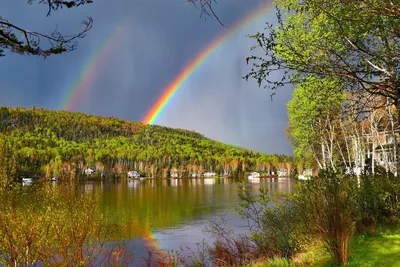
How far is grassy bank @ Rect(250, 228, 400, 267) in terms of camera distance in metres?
7.13

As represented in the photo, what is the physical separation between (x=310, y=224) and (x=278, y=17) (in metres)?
4.85

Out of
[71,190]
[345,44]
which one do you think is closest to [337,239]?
[345,44]

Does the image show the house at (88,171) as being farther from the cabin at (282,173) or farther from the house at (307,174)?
the house at (307,174)

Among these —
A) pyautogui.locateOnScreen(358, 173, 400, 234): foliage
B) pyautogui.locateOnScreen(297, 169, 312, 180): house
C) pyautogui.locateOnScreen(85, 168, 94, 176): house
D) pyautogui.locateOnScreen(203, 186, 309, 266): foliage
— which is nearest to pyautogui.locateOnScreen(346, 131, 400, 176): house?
pyautogui.locateOnScreen(297, 169, 312, 180): house

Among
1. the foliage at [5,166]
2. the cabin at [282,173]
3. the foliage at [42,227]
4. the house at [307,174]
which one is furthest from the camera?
the cabin at [282,173]

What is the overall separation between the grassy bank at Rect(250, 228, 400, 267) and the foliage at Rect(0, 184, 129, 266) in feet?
15.3

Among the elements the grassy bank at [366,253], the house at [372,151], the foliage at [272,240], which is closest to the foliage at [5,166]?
the foliage at [272,240]

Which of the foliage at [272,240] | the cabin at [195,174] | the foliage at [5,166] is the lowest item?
the cabin at [195,174]

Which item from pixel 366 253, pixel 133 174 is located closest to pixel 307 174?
pixel 366 253

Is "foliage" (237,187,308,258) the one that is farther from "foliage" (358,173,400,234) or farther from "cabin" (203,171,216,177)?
"cabin" (203,171,216,177)

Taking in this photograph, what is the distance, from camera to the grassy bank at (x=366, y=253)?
7129 mm

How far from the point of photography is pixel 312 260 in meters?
8.12

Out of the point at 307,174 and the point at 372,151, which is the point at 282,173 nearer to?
the point at 372,151

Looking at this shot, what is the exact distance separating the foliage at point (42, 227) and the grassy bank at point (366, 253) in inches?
183
